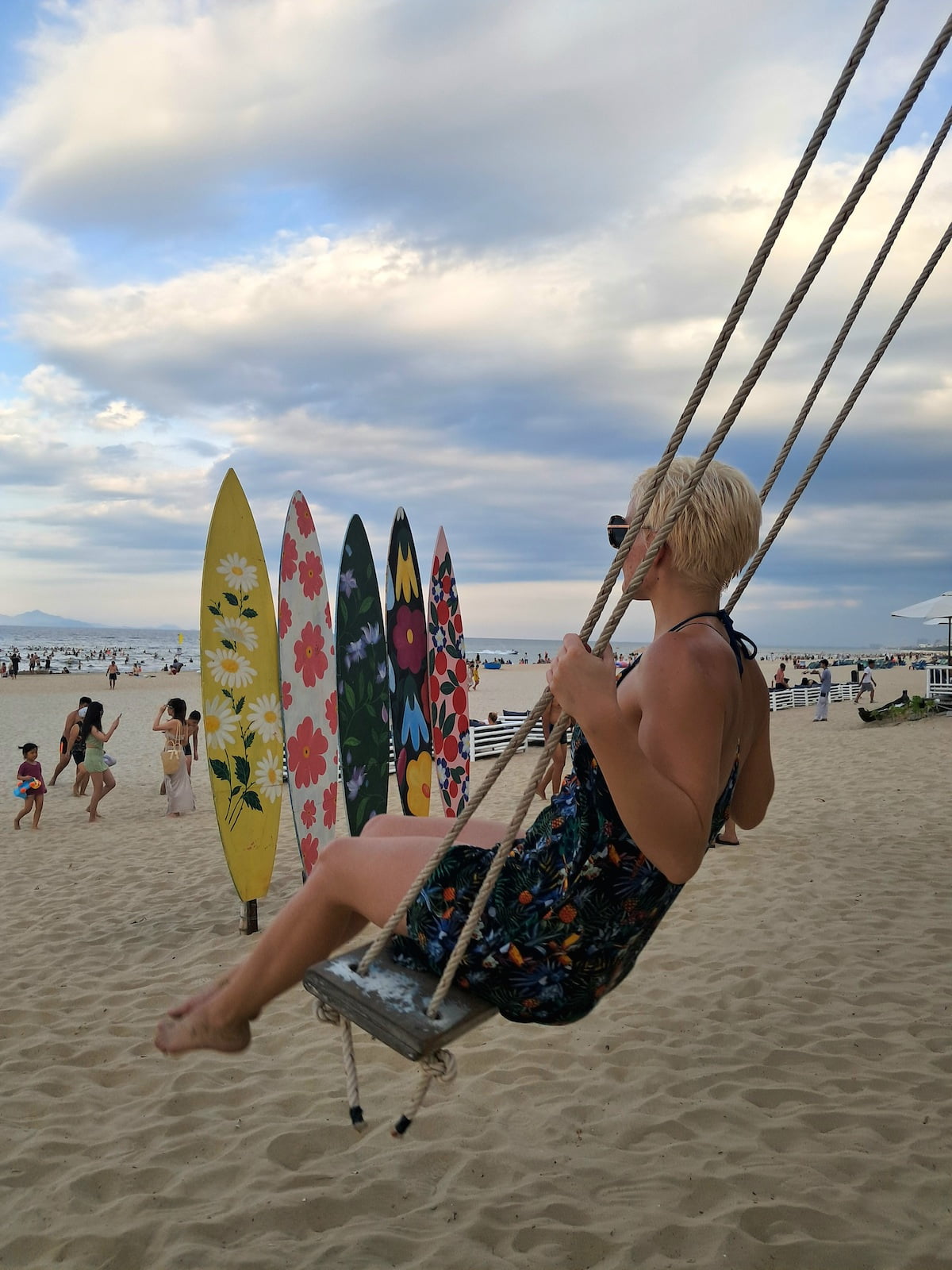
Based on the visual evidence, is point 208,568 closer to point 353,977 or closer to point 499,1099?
point 499,1099

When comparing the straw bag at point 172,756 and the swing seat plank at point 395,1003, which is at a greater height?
the swing seat plank at point 395,1003

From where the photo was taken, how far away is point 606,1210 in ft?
8.65

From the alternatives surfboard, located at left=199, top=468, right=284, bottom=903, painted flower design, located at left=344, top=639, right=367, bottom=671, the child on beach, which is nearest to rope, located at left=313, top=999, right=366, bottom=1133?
surfboard, located at left=199, top=468, right=284, bottom=903

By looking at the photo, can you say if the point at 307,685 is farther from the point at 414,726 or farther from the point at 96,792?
the point at 96,792

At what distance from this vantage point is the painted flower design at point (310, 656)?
543cm

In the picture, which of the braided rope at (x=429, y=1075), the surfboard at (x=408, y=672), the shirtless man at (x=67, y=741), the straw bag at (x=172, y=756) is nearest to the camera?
the braided rope at (x=429, y=1075)

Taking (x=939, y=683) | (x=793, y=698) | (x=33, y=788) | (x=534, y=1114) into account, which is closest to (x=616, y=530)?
(x=534, y=1114)

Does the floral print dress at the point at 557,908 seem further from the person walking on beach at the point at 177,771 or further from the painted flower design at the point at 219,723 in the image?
the person walking on beach at the point at 177,771

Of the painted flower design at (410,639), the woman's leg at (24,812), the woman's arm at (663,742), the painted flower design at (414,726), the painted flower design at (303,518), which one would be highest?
the painted flower design at (303,518)

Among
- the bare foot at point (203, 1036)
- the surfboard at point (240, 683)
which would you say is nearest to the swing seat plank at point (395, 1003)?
the bare foot at point (203, 1036)

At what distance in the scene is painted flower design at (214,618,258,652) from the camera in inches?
202

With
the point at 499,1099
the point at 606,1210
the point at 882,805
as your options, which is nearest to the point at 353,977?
the point at 606,1210

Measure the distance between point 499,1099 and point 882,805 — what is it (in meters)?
6.87

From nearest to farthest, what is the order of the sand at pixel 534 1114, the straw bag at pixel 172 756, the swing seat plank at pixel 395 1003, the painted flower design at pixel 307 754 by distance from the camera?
the swing seat plank at pixel 395 1003 < the sand at pixel 534 1114 < the painted flower design at pixel 307 754 < the straw bag at pixel 172 756
